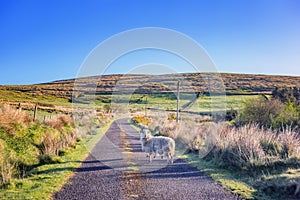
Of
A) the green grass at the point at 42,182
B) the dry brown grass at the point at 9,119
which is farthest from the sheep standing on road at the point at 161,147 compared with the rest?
the dry brown grass at the point at 9,119

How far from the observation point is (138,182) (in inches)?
309

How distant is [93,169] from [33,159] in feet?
9.73

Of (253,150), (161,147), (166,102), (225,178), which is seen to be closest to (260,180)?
(225,178)

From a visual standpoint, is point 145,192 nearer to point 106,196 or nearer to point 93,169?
point 106,196

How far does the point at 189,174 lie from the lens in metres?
9.12

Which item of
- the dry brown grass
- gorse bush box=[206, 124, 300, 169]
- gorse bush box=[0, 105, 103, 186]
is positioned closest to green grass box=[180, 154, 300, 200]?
gorse bush box=[206, 124, 300, 169]

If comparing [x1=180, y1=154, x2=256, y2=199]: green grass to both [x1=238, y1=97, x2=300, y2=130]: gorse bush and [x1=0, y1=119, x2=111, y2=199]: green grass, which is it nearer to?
[x1=0, y1=119, x2=111, y2=199]: green grass

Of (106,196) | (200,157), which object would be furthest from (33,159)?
(200,157)

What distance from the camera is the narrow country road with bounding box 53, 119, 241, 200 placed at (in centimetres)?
660

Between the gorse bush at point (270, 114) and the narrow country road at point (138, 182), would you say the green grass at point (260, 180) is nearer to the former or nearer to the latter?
the narrow country road at point (138, 182)

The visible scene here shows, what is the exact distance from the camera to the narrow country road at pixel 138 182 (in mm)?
6602

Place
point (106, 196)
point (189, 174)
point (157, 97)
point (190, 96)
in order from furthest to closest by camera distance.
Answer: point (157, 97), point (190, 96), point (189, 174), point (106, 196)

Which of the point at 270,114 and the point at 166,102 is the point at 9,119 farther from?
the point at 166,102

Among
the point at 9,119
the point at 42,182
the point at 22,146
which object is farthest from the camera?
the point at 9,119
